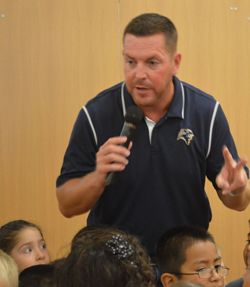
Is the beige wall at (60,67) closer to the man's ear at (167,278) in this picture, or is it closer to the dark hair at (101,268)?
the man's ear at (167,278)

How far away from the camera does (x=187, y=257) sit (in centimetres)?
179

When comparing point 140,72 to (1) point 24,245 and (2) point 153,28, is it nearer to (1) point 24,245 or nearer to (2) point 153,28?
(2) point 153,28

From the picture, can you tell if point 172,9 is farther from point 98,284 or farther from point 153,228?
point 98,284

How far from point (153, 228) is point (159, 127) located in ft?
1.27

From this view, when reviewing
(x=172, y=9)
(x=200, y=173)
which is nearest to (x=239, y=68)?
(x=172, y=9)

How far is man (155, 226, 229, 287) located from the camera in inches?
68.6

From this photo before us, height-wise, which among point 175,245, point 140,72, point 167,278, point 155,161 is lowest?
point 167,278

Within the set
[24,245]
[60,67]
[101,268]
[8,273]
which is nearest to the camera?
[101,268]

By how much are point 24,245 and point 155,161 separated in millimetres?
828

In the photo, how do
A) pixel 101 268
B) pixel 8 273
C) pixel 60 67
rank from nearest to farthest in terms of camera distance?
1. pixel 101 268
2. pixel 8 273
3. pixel 60 67

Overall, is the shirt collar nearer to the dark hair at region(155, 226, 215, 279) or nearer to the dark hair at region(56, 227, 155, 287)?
the dark hair at region(155, 226, 215, 279)

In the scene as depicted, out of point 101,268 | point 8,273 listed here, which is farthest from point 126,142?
point 8,273

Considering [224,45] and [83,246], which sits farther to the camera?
[224,45]

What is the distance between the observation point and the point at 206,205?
73.9 inches
